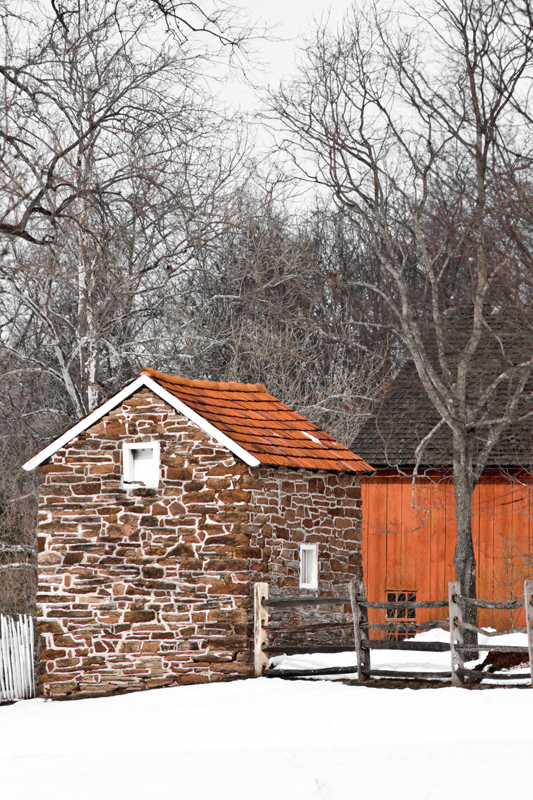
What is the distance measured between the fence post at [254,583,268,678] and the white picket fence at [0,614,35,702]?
381cm

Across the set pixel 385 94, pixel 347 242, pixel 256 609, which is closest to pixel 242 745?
pixel 256 609

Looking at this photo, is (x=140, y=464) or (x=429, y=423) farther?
(x=429, y=423)

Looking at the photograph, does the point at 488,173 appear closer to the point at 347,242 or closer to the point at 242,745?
the point at 242,745

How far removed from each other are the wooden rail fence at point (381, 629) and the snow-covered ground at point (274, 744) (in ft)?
1.49

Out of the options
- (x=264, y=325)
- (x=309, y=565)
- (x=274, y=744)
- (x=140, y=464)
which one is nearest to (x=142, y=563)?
(x=140, y=464)

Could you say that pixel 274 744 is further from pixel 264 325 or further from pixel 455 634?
pixel 264 325

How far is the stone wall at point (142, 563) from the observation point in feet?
56.5

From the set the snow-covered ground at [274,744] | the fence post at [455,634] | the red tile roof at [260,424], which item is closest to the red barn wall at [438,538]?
the red tile roof at [260,424]

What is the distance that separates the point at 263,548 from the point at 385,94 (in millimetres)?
8940

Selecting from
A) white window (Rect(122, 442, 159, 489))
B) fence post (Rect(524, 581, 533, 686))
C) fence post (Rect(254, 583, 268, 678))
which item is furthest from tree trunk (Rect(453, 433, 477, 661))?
white window (Rect(122, 442, 159, 489))

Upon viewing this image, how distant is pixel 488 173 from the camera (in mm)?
20609

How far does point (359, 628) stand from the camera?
1608 cm

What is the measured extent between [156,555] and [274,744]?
6.16 meters

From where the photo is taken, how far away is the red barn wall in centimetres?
2225
